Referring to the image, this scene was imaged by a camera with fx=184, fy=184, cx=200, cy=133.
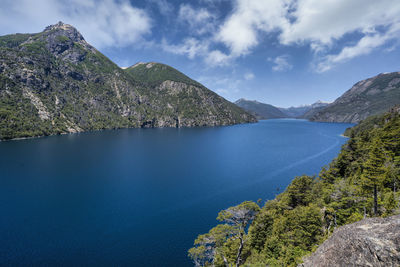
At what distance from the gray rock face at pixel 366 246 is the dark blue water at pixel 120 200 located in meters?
29.3

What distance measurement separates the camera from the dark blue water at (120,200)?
128 ft

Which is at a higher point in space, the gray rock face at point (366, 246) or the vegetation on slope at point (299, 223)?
the gray rock face at point (366, 246)

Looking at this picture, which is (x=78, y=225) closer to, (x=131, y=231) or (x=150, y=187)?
(x=131, y=231)

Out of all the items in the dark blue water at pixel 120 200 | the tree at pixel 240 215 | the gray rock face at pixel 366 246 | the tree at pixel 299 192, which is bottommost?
the dark blue water at pixel 120 200

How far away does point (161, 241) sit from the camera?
4209 centimetres

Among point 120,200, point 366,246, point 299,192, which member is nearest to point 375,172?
point 366,246

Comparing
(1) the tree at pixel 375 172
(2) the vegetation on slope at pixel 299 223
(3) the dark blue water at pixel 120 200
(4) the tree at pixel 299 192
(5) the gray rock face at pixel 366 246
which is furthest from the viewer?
(4) the tree at pixel 299 192

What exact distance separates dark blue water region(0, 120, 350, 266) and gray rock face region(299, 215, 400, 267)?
29.3 meters

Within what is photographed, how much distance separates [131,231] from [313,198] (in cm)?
4557

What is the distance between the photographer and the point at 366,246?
42.0 ft

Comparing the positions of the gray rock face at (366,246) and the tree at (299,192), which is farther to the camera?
the tree at (299,192)

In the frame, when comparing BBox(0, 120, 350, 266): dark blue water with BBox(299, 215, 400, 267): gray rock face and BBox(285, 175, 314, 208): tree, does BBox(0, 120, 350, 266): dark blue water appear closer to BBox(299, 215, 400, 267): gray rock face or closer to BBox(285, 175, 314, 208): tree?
BBox(285, 175, 314, 208): tree

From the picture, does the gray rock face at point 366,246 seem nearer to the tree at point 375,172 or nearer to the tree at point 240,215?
the tree at point 375,172

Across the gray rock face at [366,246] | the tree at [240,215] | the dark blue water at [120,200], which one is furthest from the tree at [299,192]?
the gray rock face at [366,246]
